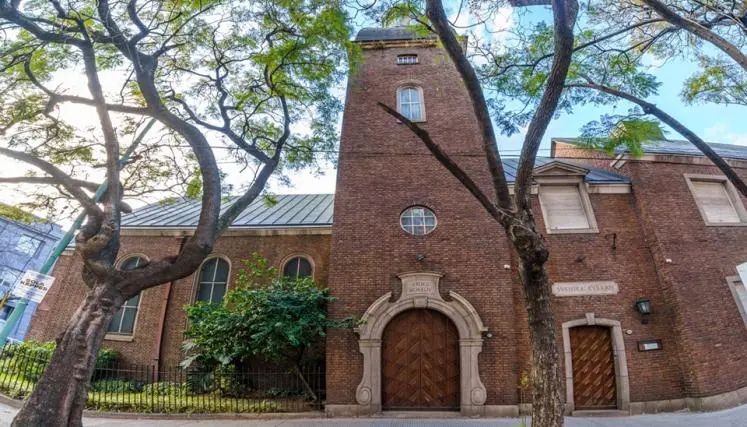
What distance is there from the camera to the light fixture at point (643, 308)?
9.59 meters

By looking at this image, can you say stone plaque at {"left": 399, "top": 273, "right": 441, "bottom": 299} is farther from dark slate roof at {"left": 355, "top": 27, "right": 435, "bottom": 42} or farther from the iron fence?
dark slate roof at {"left": 355, "top": 27, "right": 435, "bottom": 42}

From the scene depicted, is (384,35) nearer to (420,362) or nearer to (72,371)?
(420,362)

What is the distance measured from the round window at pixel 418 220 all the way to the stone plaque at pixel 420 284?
131cm

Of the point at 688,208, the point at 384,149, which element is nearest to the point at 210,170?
the point at 384,149

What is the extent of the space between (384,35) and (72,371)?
563 inches

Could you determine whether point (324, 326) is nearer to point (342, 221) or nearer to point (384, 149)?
point (342, 221)

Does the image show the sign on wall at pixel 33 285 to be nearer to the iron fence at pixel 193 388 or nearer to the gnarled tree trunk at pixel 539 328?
the iron fence at pixel 193 388

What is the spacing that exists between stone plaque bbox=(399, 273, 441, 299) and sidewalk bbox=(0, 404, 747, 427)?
9.84ft

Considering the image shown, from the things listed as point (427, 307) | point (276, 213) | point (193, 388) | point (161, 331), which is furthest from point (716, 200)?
point (161, 331)

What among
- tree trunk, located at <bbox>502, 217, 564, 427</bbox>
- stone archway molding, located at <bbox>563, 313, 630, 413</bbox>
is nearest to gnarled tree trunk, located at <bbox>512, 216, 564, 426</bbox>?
tree trunk, located at <bbox>502, 217, 564, 427</bbox>

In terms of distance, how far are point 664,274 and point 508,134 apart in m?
7.11

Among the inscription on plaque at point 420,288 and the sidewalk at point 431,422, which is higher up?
the inscription on plaque at point 420,288

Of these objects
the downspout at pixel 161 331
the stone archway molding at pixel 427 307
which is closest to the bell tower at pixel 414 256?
the stone archway molding at pixel 427 307

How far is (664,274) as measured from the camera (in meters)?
10.0
